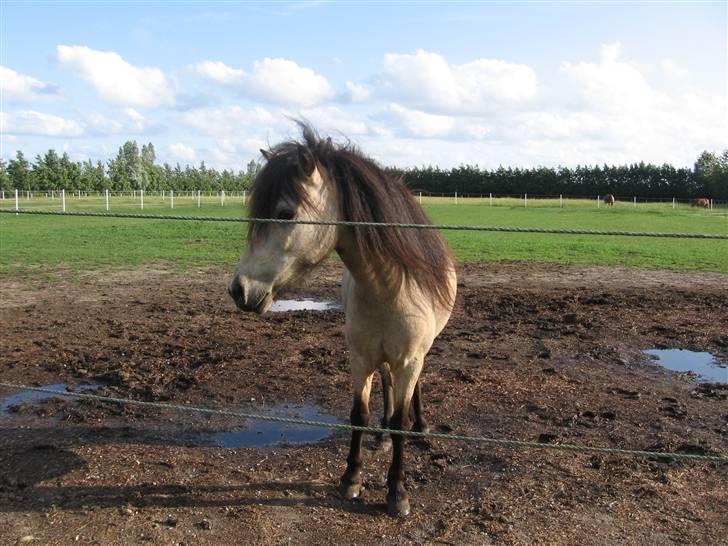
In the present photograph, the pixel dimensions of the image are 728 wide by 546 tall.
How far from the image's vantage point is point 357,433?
381cm

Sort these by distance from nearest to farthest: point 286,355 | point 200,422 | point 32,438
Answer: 1. point 32,438
2. point 200,422
3. point 286,355

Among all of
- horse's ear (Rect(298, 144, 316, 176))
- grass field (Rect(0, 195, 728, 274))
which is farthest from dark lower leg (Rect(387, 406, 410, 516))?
grass field (Rect(0, 195, 728, 274))

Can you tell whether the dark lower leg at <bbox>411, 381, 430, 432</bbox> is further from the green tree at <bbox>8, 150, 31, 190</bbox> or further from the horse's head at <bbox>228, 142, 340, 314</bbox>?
the green tree at <bbox>8, 150, 31, 190</bbox>

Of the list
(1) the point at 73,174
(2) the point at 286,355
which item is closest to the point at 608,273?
(2) the point at 286,355

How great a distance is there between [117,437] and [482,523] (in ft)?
9.10

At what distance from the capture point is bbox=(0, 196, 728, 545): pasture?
337cm

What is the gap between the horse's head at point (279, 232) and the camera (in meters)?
2.81

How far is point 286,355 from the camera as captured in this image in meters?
6.63

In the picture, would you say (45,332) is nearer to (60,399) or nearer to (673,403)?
(60,399)

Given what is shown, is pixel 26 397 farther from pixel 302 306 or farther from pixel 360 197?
pixel 302 306

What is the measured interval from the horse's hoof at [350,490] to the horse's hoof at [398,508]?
0.82ft

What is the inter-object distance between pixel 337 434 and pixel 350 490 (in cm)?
104

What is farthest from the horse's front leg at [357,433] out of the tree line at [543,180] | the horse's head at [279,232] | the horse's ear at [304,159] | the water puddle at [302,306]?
the tree line at [543,180]

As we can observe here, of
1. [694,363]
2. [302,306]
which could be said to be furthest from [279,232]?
[302,306]
